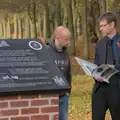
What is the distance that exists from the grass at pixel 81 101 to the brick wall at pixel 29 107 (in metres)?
4.74

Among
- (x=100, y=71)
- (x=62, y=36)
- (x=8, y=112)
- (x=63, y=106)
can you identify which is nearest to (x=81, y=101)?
(x=63, y=106)

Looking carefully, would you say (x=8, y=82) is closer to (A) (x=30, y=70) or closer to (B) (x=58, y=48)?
(A) (x=30, y=70)

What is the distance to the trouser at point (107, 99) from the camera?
21.0 ft

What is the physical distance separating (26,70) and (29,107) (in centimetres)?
41

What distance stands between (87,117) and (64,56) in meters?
4.18

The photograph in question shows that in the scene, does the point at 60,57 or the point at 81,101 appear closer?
the point at 60,57

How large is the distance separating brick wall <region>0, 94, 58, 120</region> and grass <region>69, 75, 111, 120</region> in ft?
15.5

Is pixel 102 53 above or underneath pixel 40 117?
above

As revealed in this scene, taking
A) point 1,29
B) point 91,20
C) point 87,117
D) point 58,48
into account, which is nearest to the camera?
point 58,48

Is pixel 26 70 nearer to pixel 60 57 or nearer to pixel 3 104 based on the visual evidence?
pixel 3 104

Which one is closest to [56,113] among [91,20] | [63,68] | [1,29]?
[63,68]

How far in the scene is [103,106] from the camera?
21.6ft

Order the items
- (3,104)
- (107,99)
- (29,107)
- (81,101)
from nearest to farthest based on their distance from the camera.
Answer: (3,104) < (29,107) < (107,99) < (81,101)

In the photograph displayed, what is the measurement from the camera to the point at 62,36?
243 inches
